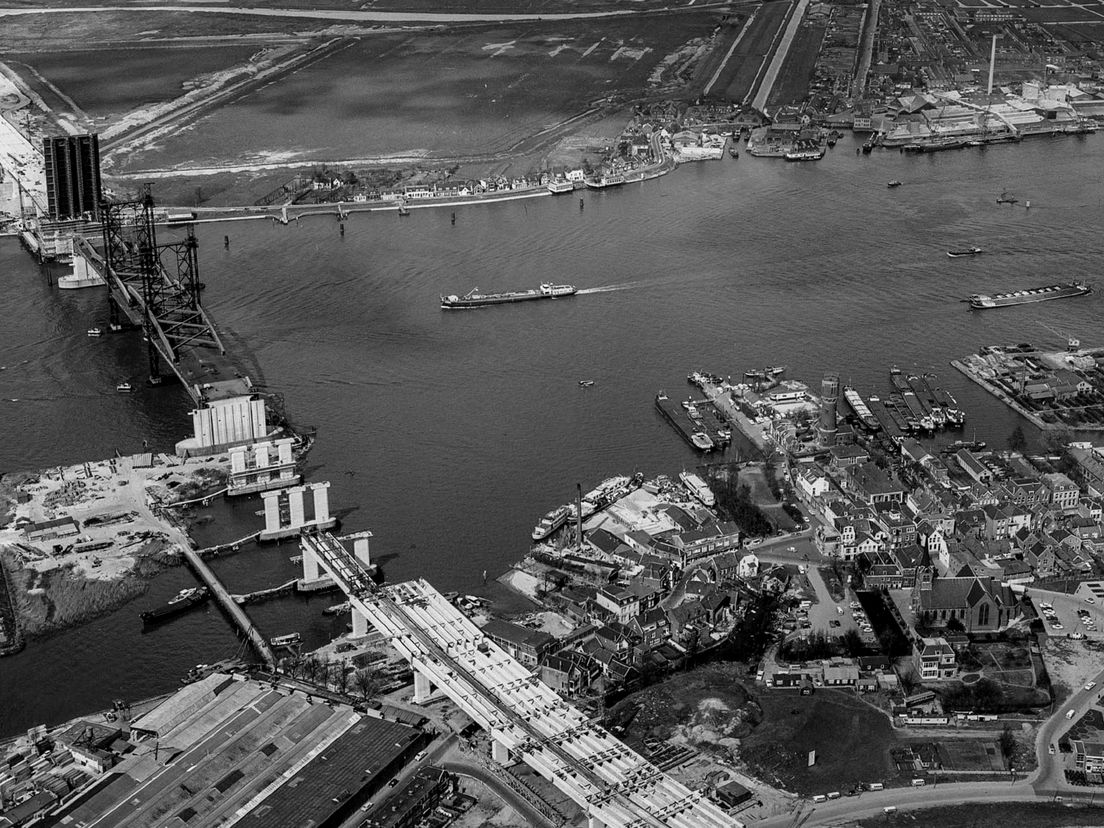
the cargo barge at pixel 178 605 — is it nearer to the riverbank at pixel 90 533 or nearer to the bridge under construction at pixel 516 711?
the riverbank at pixel 90 533

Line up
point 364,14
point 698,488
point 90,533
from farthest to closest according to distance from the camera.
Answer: point 364,14, point 698,488, point 90,533

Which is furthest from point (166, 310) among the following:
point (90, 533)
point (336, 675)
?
point (336, 675)

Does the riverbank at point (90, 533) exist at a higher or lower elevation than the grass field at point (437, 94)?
lower

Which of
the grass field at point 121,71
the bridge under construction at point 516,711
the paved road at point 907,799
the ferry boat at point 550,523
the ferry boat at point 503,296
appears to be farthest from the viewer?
the grass field at point 121,71

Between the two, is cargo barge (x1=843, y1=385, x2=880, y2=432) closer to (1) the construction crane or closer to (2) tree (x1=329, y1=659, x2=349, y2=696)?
(1) the construction crane

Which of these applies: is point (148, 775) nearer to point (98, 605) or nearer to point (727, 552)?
point (98, 605)

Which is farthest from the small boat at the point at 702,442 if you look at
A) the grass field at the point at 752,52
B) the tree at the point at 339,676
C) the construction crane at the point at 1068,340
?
the grass field at the point at 752,52

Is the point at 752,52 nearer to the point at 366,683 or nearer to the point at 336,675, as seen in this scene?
the point at 336,675

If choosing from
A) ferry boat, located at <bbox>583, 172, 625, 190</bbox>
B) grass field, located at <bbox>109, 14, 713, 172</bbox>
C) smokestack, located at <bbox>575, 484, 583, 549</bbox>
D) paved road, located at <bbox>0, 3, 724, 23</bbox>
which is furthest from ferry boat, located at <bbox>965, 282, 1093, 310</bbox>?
paved road, located at <bbox>0, 3, 724, 23</bbox>
